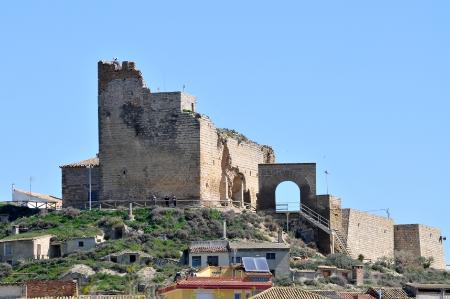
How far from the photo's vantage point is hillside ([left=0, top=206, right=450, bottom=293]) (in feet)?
221

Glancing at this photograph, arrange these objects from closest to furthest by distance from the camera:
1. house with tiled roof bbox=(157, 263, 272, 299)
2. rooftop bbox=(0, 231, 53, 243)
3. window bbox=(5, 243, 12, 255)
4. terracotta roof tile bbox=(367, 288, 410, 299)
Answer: house with tiled roof bbox=(157, 263, 272, 299), terracotta roof tile bbox=(367, 288, 410, 299), window bbox=(5, 243, 12, 255), rooftop bbox=(0, 231, 53, 243)

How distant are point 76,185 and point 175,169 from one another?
6.32 metres

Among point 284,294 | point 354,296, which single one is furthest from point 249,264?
point 284,294

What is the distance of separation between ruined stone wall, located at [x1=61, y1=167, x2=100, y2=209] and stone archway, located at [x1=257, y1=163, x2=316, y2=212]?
7.61 metres

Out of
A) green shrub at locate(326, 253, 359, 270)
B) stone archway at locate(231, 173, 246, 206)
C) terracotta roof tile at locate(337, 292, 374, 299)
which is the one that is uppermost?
stone archway at locate(231, 173, 246, 206)

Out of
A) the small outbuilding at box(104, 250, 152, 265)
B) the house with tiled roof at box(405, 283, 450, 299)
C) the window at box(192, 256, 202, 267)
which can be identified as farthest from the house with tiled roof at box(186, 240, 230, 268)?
the house with tiled roof at box(405, 283, 450, 299)

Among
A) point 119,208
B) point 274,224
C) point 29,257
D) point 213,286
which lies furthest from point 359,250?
point 213,286

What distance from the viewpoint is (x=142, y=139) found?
78188mm

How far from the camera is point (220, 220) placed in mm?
75188

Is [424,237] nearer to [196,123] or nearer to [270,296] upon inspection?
[196,123]

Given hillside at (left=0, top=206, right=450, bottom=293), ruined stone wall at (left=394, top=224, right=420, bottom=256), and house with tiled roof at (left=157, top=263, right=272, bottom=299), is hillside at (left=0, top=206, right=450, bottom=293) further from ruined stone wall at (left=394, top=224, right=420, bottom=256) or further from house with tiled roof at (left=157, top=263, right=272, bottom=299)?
house with tiled roof at (left=157, top=263, right=272, bottom=299)

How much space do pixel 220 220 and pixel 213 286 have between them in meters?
25.0

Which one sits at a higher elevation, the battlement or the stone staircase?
the battlement

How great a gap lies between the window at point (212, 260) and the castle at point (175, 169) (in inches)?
445
